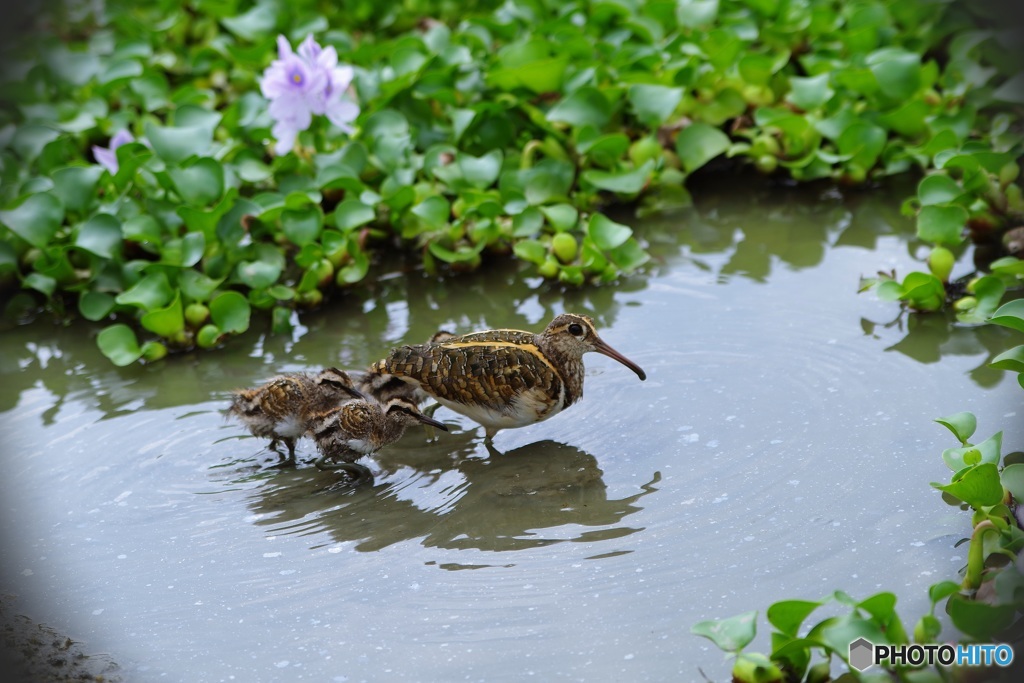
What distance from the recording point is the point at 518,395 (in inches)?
211

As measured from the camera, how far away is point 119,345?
654cm

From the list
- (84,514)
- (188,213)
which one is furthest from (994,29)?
(84,514)

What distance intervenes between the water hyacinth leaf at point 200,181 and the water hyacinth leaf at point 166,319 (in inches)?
31.1

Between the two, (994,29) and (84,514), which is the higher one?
(994,29)

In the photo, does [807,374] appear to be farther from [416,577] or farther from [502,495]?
[416,577]

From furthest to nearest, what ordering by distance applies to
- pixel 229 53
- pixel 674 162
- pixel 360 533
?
pixel 229 53 < pixel 674 162 < pixel 360 533

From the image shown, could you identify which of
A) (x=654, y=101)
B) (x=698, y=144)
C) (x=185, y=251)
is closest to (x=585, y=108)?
(x=654, y=101)

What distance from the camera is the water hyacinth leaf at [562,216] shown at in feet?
23.4

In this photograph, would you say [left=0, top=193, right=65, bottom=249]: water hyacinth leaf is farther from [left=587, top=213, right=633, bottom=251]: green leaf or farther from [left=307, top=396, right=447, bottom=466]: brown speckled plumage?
[left=587, top=213, right=633, bottom=251]: green leaf

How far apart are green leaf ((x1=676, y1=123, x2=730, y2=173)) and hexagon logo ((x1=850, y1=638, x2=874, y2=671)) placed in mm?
4632

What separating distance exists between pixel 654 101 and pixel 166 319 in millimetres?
3541

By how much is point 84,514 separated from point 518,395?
207 centimetres

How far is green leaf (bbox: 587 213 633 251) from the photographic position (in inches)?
270

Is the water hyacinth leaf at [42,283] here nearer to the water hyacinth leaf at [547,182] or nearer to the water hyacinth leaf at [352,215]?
the water hyacinth leaf at [352,215]
